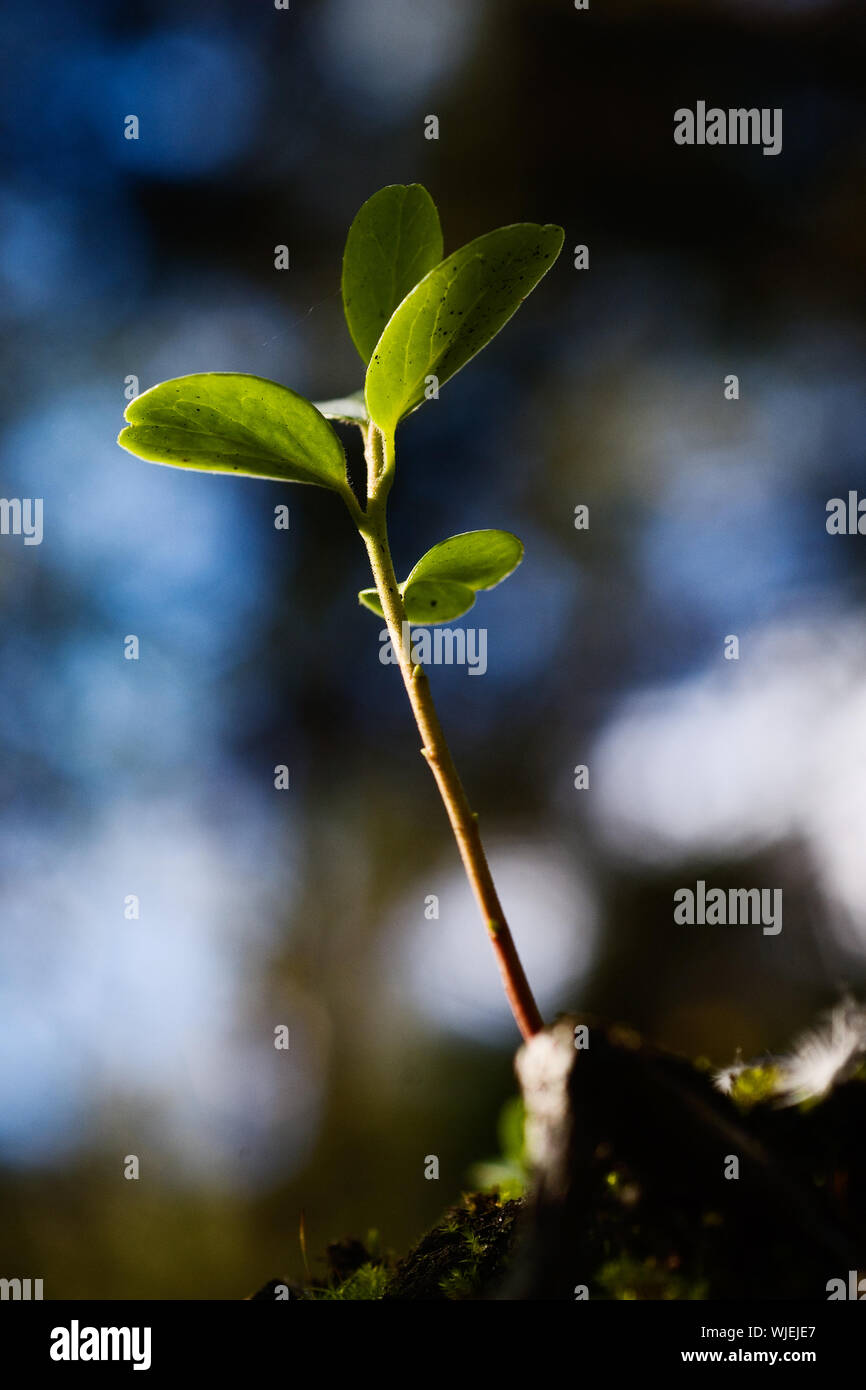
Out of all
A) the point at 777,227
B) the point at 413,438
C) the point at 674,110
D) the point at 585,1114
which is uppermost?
the point at 674,110

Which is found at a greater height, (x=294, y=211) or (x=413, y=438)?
(x=294, y=211)

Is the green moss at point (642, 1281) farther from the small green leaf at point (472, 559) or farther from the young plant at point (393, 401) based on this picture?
the small green leaf at point (472, 559)

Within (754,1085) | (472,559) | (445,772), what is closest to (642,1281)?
(754,1085)

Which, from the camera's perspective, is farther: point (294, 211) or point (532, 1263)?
point (294, 211)

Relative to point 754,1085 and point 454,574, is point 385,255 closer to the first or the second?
point 454,574

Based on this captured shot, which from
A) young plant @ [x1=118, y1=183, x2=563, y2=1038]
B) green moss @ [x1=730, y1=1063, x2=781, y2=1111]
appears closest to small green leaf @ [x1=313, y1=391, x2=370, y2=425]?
young plant @ [x1=118, y1=183, x2=563, y2=1038]
